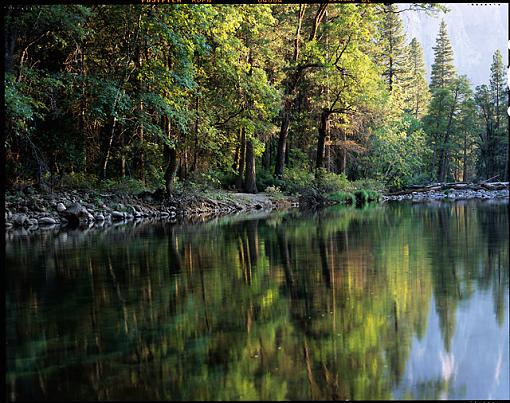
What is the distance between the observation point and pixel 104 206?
68.3ft

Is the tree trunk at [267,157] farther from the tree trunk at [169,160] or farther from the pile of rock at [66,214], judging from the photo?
the pile of rock at [66,214]

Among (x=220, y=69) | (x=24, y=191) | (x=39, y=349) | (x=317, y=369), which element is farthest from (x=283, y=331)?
(x=220, y=69)

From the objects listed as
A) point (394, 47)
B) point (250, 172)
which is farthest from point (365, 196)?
point (394, 47)

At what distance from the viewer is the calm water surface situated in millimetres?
3775

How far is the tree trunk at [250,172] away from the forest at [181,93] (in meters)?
0.07

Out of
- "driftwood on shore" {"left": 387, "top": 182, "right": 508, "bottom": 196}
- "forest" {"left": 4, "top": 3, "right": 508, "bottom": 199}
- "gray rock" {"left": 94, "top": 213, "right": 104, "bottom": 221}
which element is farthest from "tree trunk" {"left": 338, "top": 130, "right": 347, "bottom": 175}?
"gray rock" {"left": 94, "top": 213, "right": 104, "bottom": 221}

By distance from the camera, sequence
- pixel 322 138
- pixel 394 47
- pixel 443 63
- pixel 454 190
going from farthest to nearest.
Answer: pixel 443 63 → pixel 394 47 → pixel 454 190 → pixel 322 138

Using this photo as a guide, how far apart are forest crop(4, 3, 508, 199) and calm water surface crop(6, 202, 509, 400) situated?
32.7 feet

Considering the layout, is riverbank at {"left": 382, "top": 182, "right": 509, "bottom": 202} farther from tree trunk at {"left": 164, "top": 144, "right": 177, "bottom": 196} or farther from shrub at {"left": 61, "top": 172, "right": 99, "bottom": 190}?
shrub at {"left": 61, "top": 172, "right": 99, "bottom": 190}

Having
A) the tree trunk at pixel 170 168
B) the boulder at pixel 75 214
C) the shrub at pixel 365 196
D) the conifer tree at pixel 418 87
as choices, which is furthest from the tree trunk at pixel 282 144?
the conifer tree at pixel 418 87

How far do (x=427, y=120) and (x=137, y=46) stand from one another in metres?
45.3

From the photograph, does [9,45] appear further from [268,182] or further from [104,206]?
[268,182]

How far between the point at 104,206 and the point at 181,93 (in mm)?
4961

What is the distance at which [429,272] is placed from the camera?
24.2 ft
